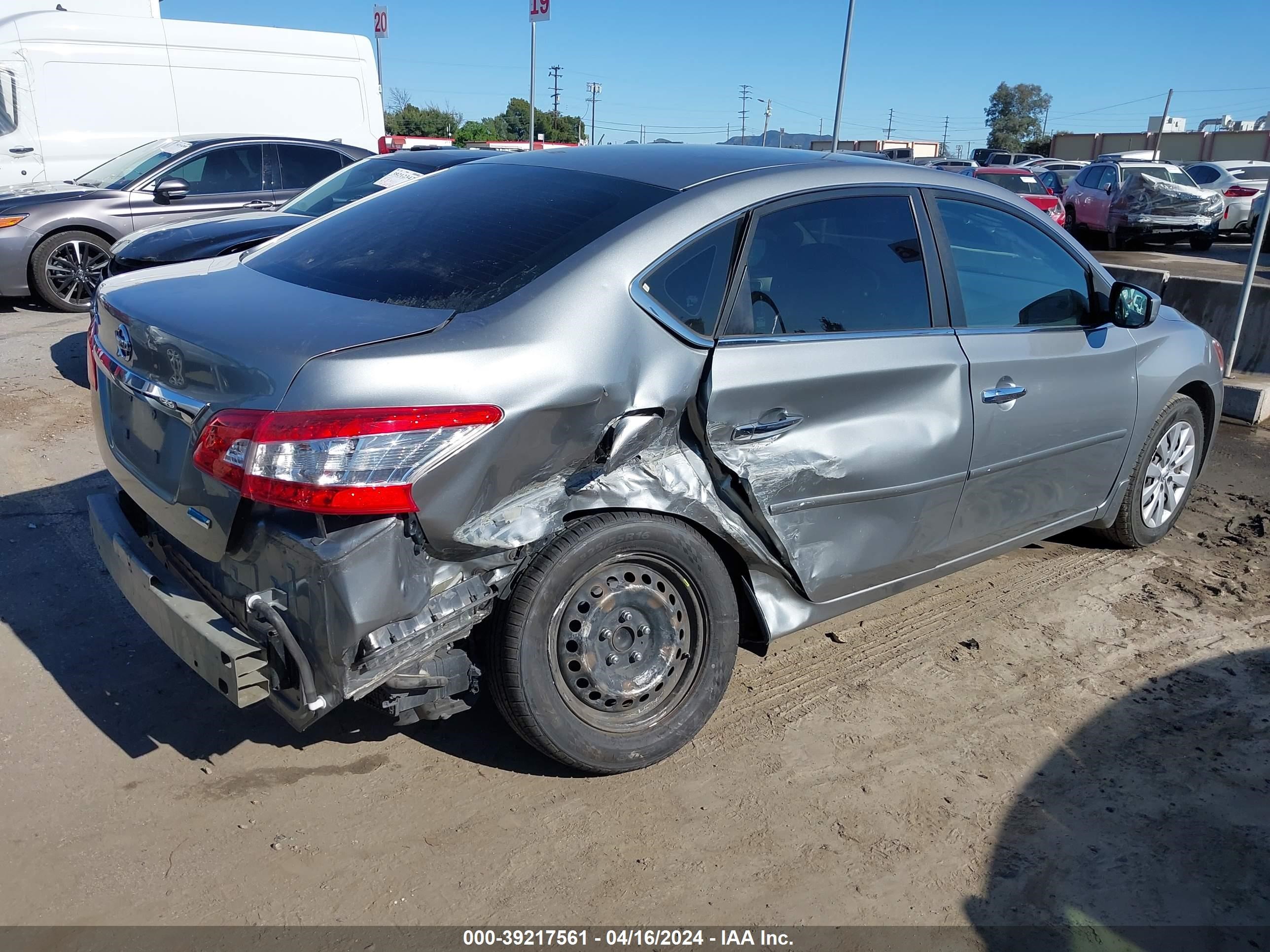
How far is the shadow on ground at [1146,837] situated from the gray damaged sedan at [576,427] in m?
0.84

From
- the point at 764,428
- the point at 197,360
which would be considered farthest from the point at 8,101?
the point at 764,428

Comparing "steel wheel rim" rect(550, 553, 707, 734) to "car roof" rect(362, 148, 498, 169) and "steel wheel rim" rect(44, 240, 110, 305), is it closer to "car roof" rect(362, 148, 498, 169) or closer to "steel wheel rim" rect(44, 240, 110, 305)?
"car roof" rect(362, 148, 498, 169)

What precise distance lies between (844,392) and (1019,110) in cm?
11282

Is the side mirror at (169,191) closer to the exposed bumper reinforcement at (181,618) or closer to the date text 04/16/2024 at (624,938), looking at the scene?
the exposed bumper reinforcement at (181,618)

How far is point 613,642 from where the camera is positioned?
297 centimetres

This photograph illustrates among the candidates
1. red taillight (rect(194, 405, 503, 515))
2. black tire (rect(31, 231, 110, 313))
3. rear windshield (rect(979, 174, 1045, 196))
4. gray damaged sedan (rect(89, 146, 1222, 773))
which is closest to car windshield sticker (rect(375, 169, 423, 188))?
black tire (rect(31, 231, 110, 313))

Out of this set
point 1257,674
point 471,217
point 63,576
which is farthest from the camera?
point 63,576

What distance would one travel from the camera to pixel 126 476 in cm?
297

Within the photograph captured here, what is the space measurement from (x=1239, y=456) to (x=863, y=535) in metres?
4.63

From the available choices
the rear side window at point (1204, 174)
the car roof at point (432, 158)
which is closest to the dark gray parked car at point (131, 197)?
the car roof at point (432, 158)

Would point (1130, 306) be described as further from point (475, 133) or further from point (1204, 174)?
point (475, 133)

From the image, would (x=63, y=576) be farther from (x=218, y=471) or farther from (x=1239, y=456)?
(x=1239, y=456)

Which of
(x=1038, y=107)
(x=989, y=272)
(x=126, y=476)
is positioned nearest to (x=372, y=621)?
(x=126, y=476)

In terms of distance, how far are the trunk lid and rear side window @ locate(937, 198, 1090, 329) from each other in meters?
2.02
